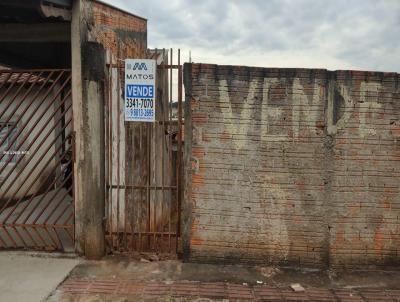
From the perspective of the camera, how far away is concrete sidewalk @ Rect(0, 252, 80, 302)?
169 inches

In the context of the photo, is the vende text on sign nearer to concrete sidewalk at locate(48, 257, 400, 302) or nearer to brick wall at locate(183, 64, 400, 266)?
brick wall at locate(183, 64, 400, 266)

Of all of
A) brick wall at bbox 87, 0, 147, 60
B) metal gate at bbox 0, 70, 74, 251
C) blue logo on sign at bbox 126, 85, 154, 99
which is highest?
brick wall at bbox 87, 0, 147, 60

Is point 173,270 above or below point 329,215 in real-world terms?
below

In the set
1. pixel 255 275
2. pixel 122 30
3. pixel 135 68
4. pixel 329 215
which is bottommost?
pixel 255 275

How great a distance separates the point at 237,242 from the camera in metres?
5.16

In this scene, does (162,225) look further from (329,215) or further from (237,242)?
(329,215)

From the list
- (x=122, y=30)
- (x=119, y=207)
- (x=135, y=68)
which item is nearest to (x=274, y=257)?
(x=119, y=207)

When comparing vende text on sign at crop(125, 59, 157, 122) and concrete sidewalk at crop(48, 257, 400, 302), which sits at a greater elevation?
vende text on sign at crop(125, 59, 157, 122)

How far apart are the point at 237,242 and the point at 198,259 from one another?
58 cm

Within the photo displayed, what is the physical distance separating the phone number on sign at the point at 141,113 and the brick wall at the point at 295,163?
1.76 ft

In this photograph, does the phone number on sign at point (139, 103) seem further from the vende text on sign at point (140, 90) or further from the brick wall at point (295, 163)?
the brick wall at point (295, 163)

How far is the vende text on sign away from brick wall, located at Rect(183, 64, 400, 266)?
52 cm

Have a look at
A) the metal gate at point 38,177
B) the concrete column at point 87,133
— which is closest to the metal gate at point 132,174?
the concrete column at point 87,133

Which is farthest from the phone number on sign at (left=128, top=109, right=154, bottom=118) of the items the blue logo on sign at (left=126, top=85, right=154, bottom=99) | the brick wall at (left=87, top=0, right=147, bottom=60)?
the brick wall at (left=87, top=0, right=147, bottom=60)
